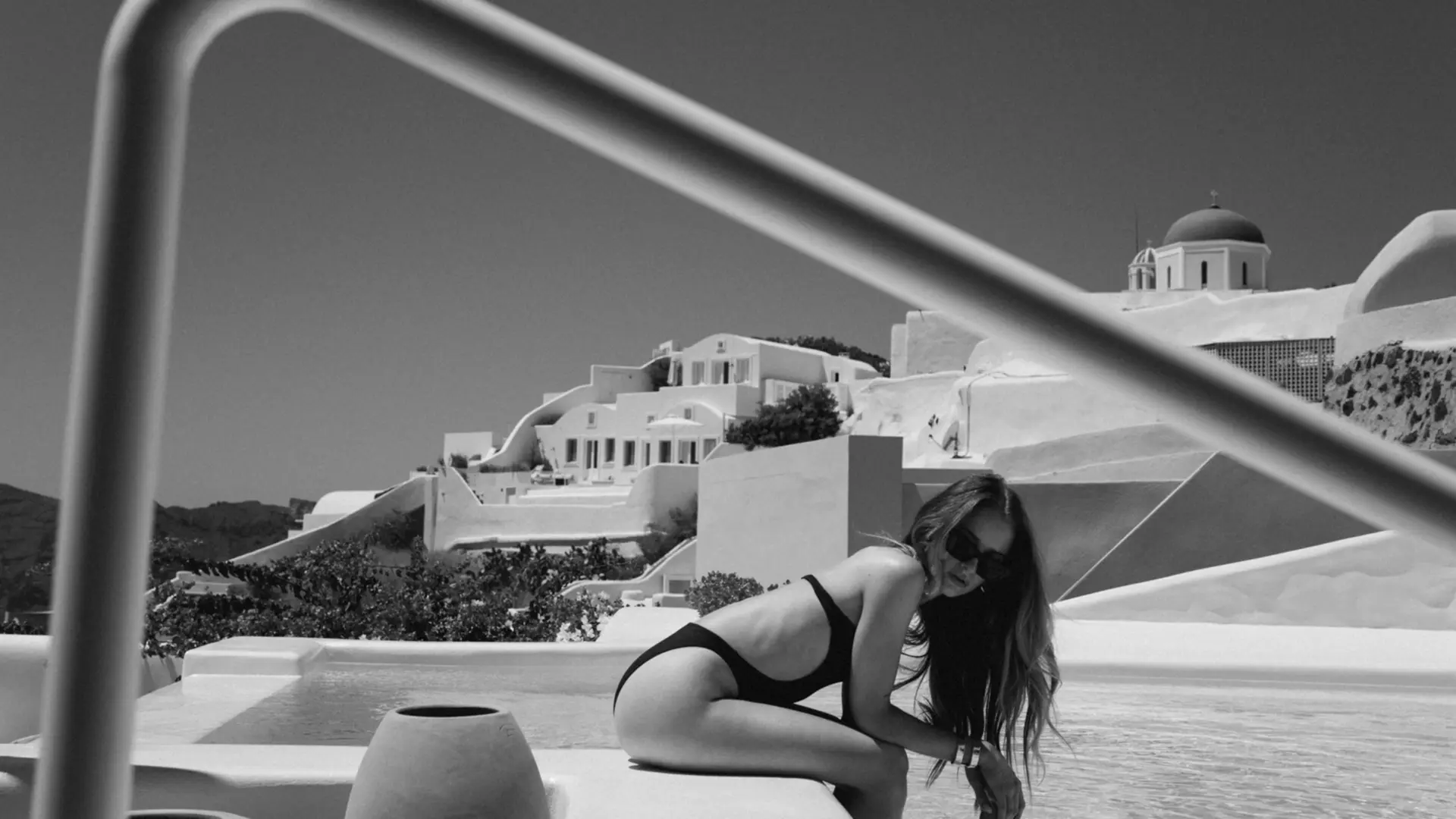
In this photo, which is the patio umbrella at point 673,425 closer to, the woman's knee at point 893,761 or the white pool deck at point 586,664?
the white pool deck at point 586,664

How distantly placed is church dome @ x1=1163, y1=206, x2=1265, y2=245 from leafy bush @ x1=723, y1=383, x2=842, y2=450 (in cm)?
1521

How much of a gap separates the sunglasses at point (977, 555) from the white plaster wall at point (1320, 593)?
7.47 meters

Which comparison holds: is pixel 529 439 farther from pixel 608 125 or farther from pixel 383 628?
pixel 608 125

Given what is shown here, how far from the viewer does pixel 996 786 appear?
9.34 ft

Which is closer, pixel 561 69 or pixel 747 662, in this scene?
pixel 561 69

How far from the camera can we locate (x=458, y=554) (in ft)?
133

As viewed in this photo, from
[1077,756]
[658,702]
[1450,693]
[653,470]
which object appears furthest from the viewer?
[653,470]

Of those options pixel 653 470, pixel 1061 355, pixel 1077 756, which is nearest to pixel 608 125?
pixel 1061 355

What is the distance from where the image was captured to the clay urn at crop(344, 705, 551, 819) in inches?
84.4

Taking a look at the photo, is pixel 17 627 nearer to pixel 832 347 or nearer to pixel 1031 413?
pixel 1031 413

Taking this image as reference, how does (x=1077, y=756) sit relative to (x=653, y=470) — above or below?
below

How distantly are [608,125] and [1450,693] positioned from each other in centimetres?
787

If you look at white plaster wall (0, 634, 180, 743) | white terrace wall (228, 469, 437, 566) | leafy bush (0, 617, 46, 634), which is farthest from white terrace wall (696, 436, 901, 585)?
white terrace wall (228, 469, 437, 566)

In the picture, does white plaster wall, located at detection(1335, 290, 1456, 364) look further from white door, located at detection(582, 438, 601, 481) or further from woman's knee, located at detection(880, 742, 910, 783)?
white door, located at detection(582, 438, 601, 481)
